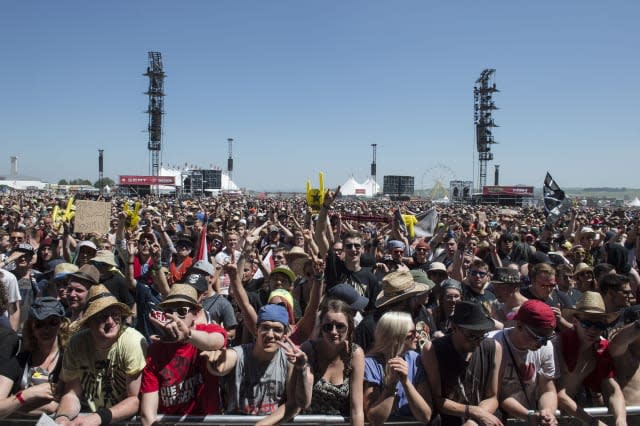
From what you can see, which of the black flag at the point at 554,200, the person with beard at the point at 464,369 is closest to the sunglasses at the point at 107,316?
the person with beard at the point at 464,369

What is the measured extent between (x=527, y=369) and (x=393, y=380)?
0.96 metres

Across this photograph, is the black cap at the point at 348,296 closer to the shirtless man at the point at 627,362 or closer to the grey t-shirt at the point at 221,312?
the grey t-shirt at the point at 221,312

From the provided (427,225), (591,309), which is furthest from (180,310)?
(427,225)

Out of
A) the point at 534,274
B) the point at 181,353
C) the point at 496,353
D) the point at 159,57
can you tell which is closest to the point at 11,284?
the point at 181,353

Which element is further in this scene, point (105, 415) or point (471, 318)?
point (471, 318)

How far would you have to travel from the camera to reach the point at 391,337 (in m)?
3.01

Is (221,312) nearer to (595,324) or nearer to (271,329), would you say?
(271,329)

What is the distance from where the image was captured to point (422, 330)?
389cm

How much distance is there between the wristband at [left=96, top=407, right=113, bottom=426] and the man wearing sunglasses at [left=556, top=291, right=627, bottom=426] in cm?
278

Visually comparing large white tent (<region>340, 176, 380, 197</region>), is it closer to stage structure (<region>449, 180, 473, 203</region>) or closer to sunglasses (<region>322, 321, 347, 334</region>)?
stage structure (<region>449, 180, 473, 203</region>)

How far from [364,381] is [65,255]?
5.74 m

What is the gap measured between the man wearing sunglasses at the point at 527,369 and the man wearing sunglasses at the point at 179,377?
1.77 meters

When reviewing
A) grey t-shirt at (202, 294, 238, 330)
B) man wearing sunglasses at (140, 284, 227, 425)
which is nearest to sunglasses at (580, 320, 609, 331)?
man wearing sunglasses at (140, 284, 227, 425)

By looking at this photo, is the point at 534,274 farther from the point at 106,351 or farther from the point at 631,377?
the point at 106,351
